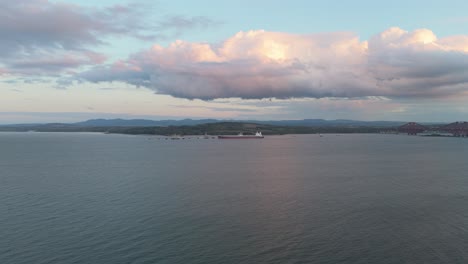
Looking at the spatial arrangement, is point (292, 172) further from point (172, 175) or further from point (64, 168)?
point (64, 168)

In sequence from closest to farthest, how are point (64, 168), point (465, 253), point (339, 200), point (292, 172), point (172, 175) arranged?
point (465, 253)
point (339, 200)
point (172, 175)
point (292, 172)
point (64, 168)

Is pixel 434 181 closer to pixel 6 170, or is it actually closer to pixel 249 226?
pixel 249 226

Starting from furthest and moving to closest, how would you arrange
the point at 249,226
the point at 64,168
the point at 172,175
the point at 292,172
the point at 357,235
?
the point at 64,168 < the point at 292,172 < the point at 172,175 < the point at 249,226 < the point at 357,235

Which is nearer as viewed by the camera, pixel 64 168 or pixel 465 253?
pixel 465 253

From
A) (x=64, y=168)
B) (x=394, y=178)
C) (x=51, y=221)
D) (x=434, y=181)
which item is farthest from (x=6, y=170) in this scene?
(x=434, y=181)

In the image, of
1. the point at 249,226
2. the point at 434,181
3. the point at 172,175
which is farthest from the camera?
the point at 172,175

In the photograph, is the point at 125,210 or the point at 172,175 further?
the point at 172,175

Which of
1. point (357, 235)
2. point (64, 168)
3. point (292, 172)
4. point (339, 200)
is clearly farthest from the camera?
point (64, 168)

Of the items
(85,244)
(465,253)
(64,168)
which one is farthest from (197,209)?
(64,168)
